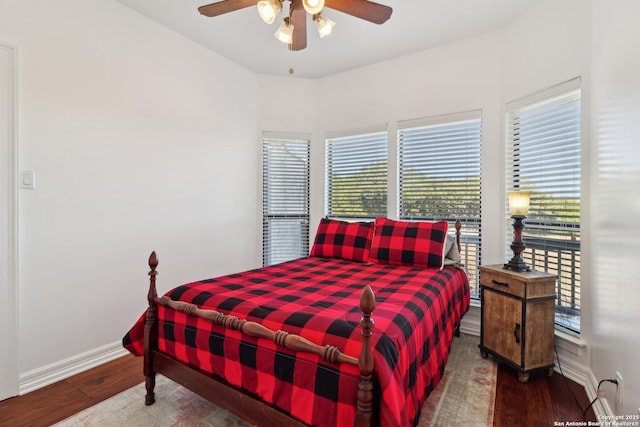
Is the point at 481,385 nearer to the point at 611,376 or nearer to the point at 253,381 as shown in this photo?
the point at 611,376

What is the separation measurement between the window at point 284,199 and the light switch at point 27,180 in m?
2.24

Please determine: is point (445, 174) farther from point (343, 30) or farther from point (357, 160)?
point (343, 30)

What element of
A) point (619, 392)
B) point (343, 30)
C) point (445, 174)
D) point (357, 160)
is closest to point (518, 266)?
point (619, 392)

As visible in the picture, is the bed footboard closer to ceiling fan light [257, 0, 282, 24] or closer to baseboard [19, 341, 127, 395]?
baseboard [19, 341, 127, 395]

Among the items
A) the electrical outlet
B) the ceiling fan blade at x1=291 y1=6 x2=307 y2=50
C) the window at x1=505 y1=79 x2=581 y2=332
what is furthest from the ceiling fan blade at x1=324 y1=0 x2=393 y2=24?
the electrical outlet

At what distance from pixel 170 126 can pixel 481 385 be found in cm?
332

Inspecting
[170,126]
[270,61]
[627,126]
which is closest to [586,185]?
[627,126]

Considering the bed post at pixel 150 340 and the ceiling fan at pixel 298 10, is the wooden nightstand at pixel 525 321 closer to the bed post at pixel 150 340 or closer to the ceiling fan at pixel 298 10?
the ceiling fan at pixel 298 10

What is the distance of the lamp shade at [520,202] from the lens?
7.65 feet

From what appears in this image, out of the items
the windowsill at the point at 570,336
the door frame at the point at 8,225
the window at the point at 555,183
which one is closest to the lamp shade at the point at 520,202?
the window at the point at 555,183

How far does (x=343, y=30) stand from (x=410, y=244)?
206 centimetres

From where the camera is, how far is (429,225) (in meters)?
2.87

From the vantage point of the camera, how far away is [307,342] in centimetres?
132

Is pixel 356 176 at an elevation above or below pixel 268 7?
below
